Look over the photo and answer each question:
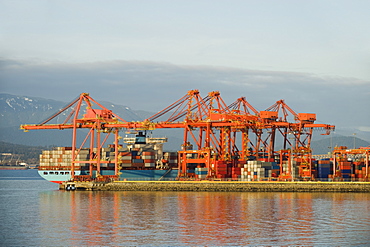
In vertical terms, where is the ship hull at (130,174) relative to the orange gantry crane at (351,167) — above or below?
below

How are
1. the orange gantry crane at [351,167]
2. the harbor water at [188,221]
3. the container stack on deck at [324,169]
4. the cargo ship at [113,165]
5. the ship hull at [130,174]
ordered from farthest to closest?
the cargo ship at [113,165], the ship hull at [130,174], the container stack on deck at [324,169], the orange gantry crane at [351,167], the harbor water at [188,221]

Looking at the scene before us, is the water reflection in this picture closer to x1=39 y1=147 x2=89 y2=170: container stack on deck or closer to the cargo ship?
the cargo ship

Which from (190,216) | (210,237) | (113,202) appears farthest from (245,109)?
(210,237)

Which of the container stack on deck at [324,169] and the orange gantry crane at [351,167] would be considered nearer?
the orange gantry crane at [351,167]

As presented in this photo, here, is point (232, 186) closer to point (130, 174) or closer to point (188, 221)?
point (130, 174)

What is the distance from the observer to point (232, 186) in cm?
9394

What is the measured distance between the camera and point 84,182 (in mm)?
97688

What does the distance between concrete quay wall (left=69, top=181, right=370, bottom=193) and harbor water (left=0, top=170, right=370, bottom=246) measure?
446 inches

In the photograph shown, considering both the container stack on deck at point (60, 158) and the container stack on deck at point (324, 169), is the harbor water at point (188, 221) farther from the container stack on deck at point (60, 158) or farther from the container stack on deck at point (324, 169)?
the container stack on deck at point (60, 158)

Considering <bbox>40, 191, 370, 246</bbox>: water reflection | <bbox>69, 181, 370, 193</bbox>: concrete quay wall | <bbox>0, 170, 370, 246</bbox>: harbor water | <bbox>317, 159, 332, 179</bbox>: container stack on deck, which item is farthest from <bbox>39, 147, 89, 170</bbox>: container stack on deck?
<bbox>317, 159, 332, 179</bbox>: container stack on deck

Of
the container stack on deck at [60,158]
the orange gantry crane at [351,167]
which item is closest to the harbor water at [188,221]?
the orange gantry crane at [351,167]

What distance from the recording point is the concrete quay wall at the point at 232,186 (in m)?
91.2

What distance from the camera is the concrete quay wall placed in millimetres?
91250

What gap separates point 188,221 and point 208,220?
184 cm
